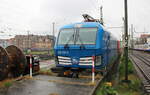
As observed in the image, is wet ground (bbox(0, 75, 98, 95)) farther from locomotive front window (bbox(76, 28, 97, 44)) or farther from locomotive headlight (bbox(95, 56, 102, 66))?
locomotive front window (bbox(76, 28, 97, 44))

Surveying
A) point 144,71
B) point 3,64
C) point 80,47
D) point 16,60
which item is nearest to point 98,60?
point 80,47

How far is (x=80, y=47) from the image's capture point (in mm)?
7750

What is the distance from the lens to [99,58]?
7.66 meters

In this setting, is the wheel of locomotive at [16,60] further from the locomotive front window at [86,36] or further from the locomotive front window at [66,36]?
the locomotive front window at [86,36]

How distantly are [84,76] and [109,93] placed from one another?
9.19 ft

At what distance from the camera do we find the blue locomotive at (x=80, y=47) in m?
7.63

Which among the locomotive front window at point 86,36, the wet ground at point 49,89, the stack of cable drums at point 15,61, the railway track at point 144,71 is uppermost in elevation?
the locomotive front window at point 86,36

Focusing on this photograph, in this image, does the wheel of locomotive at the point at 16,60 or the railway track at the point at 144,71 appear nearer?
the wheel of locomotive at the point at 16,60

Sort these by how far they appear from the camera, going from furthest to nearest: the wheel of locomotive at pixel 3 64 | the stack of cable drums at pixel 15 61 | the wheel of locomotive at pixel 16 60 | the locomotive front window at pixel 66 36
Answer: the wheel of locomotive at pixel 16 60, the stack of cable drums at pixel 15 61, the locomotive front window at pixel 66 36, the wheel of locomotive at pixel 3 64

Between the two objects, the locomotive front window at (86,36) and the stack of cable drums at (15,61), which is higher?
the locomotive front window at (86,36)

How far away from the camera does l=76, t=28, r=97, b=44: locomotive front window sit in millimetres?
7855

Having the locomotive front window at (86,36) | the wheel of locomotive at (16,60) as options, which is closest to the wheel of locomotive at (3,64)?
the wheel of locomotive at (16,60)

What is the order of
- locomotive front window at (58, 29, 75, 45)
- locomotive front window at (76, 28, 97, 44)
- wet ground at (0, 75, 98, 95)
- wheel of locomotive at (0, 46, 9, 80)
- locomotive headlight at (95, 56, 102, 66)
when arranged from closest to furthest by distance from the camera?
wet ground at (0, 75, 98, 95) < wheel of locomotive at (0, 46, 9, 80) < locomotive headlight at (95, 56, 102, 66) < locomotive front window at (76, 28, 97, 44) < locomotive front window at (58, 29, 75, 45)

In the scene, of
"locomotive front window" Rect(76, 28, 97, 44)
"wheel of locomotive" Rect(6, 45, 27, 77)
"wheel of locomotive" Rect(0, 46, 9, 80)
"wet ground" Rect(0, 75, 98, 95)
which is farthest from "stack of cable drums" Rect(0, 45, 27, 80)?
"locomotive front window" Rect(76, 28, 97, 44)
